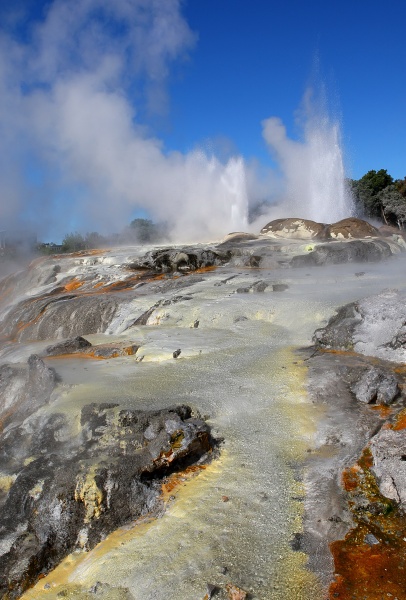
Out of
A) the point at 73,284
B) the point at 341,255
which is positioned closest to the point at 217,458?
the point at 341,255

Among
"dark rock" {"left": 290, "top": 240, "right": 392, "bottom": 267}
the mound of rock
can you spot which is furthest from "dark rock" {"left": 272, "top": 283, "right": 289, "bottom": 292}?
"dark rock" {"left": 290, "top": 240, "right": 392, "bottom": 267}

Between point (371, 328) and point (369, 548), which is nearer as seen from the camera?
point (369, 548)

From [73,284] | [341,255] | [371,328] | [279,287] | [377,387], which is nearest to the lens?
[377,387]

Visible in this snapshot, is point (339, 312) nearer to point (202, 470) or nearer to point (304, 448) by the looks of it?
point (304, 448)

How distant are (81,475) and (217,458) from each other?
1.31m

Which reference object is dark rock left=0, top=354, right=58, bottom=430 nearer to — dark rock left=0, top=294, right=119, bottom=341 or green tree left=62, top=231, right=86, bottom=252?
dark rock left=0, top=294, right=119, bottom=341

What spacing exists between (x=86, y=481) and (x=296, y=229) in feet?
54.9

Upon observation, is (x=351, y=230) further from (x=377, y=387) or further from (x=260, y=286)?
(x=377, y=387)

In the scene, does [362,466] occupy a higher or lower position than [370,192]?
lower

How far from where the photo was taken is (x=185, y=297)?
35.6 feet

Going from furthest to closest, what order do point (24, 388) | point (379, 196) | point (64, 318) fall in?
point (379, 196), point (64, 318), point (24, 388)

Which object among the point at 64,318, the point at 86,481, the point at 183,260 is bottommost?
the point at 86,481

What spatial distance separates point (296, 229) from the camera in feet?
64.2

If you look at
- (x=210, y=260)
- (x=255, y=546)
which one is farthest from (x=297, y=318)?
(x=210, y=260)
